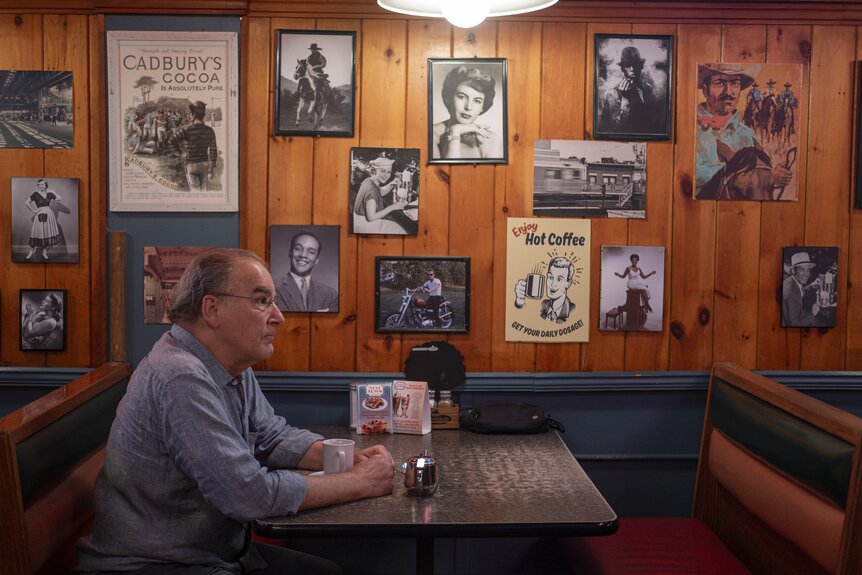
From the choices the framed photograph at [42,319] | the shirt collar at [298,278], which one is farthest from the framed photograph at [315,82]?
the framed photograph at [42,319]

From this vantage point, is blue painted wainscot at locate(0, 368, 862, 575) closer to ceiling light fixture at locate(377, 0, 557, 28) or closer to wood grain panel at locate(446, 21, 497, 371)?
wood grain panel at locate(446, 21, 497, 371)

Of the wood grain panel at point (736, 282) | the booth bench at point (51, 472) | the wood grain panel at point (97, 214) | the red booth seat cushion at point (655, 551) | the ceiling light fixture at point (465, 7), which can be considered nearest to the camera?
the booth bench at point (51, 472)

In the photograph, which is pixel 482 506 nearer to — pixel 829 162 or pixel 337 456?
pixel 337 456

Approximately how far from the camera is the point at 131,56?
294cm

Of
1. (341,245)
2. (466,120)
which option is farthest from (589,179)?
(341,245)

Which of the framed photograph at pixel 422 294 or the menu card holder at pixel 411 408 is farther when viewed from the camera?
the framed photograph at pixel 422 294

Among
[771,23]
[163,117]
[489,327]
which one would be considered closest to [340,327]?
[489,327]

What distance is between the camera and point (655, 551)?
2533 mm

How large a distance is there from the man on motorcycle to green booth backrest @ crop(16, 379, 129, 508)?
1155mm

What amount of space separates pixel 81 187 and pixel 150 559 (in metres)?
1.58

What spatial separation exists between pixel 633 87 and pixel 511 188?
0.60 metres

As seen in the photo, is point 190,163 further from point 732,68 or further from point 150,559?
point 732,68

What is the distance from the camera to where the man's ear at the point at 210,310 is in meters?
2.09

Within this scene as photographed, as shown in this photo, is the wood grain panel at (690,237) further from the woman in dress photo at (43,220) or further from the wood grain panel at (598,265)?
the woman in dress photo at (43,220)
